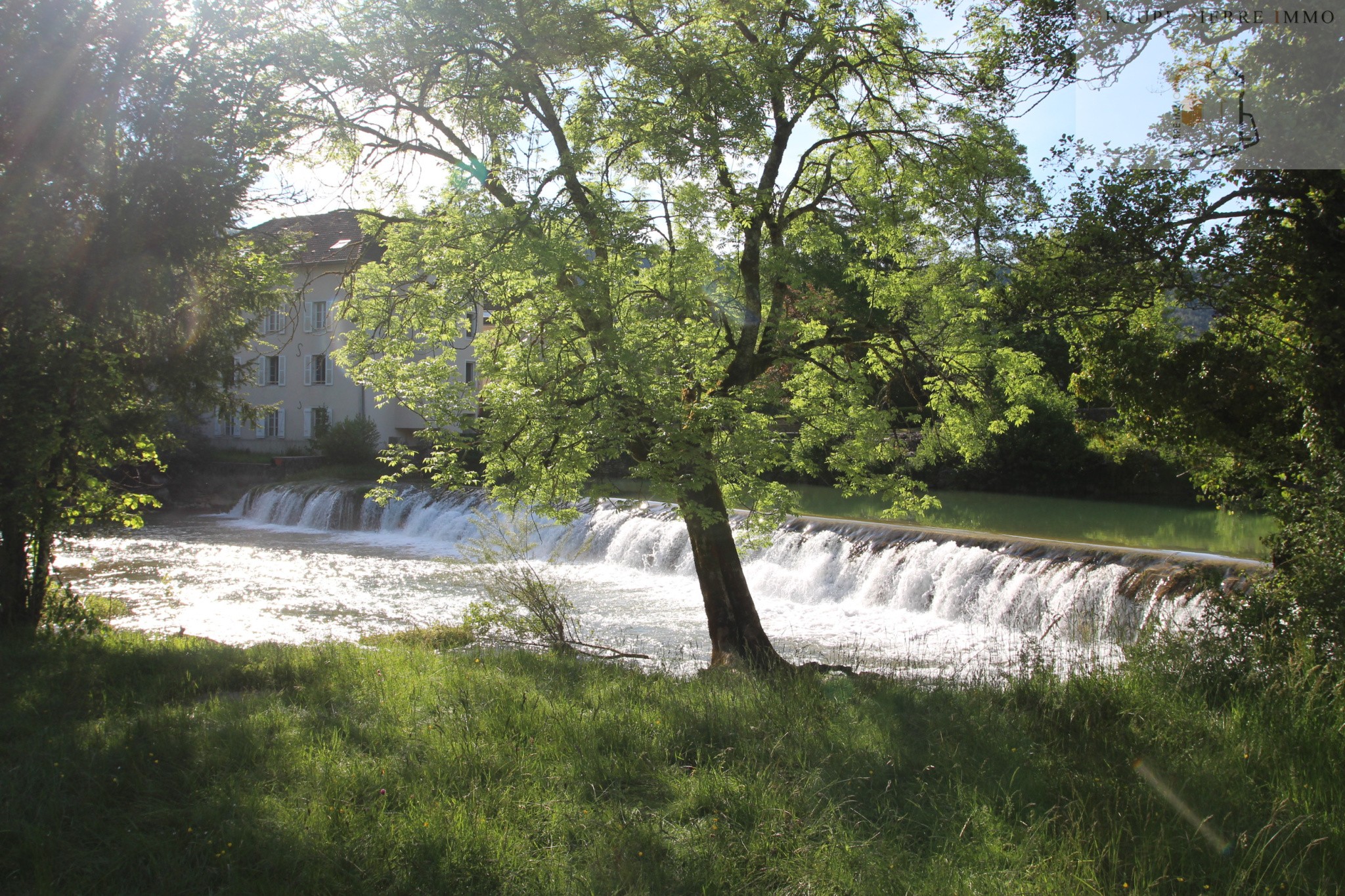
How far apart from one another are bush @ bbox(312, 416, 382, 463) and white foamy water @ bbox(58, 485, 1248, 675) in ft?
28.6

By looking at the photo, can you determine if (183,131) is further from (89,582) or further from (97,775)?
(89,582)

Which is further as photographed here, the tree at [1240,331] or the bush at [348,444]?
the bush at [348,444]

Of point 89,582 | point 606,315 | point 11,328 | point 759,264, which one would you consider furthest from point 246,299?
point 89,582

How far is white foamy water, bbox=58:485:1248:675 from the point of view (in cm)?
1095

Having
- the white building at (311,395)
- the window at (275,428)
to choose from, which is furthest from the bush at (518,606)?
the window at (275,428)

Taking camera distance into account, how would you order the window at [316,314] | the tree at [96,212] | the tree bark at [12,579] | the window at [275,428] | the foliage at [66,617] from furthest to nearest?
the window at [275,428]
the window at [316,314]
the foliage at [66,617]
the tree bark at [12,579]
the tree at [96,212]

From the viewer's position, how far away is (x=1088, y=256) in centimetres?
628

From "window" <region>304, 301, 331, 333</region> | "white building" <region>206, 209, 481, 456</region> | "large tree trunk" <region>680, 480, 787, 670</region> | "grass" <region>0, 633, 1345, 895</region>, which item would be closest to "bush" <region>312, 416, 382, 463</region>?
"white building" <region>206, 209, 481, 456</region>

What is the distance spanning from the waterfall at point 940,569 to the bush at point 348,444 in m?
9.97

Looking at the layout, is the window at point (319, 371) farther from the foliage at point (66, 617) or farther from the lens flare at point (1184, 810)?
the lens flare at point (1184, 810)

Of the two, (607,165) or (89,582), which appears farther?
(89,582)

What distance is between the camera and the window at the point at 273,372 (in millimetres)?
36219

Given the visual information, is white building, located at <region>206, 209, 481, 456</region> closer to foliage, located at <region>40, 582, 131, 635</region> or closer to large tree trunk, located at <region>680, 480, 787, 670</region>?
foliage, located at <region>40, 582, 131, 635</region>

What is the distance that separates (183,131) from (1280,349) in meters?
8.21
